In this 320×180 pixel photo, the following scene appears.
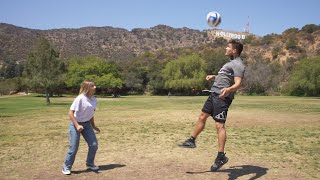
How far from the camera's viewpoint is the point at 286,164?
26.1 feet

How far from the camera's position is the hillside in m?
106

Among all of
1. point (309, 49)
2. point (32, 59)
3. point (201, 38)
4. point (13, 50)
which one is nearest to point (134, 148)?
point (32, 59)

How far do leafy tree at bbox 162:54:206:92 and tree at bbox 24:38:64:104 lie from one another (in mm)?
44509

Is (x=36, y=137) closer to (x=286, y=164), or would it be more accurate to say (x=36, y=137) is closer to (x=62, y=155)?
(x=62, y=155)

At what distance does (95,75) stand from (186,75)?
2095cm

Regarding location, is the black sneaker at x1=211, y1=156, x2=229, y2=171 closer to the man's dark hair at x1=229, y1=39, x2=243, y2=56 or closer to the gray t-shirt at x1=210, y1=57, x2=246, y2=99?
the gray t-shirt at x1=210, y1=57, x2=246, y2=99

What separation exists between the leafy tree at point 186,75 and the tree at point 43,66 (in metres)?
44.5

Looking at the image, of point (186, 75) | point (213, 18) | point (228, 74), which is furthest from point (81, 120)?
point (186, 75)

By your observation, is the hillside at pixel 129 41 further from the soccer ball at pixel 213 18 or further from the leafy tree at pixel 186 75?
the soccer ball at pixel 213 18

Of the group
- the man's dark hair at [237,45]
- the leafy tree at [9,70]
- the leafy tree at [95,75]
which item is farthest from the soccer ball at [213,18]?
the leafy tree at [9,70]

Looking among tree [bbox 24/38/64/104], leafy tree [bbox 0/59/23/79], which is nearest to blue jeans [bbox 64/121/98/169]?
tree [bbox 24/38/64/104]

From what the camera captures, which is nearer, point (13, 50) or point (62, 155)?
point (62, 155)

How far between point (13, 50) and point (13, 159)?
390ft

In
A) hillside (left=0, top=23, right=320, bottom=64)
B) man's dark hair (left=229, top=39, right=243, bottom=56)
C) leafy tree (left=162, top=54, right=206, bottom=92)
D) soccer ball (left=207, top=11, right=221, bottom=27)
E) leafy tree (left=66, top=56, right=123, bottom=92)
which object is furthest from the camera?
hillside (left=0, top=23, right=320, bottom=64)
